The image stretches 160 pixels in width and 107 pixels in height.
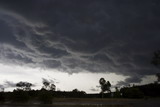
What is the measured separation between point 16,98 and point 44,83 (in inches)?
2532

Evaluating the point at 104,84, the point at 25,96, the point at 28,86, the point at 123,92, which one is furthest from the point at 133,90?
the point at 25,96

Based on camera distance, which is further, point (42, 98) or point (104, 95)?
point (104, 95)

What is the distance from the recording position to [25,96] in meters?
97.1

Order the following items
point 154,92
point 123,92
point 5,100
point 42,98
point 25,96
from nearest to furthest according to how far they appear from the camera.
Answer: point 42,98
point 25,96
point 5,100
point 123,92
point 154,92

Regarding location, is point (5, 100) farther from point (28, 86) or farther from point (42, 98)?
point (28, 86)

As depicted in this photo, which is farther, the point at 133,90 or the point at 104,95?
the point at 104,95

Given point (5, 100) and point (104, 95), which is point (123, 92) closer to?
point (104, 95)

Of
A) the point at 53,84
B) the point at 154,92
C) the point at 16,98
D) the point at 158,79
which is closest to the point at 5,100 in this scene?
the point at 16,98

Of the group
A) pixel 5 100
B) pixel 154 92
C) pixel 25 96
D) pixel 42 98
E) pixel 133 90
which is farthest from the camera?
pixel 154 92

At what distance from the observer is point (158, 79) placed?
62188 mm

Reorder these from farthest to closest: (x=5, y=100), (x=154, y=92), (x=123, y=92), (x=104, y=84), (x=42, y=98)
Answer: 1. (x=154, y=92)
2. (x=104, y=84)
3. (x=123, y=92)
4. (x=5, y=100)
5. (x=42, y=98)

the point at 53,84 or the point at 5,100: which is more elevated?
the point at 53,84

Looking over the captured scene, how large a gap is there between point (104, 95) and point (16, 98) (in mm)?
101433

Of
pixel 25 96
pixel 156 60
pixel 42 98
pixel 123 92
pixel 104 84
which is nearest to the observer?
pixel 156 60
